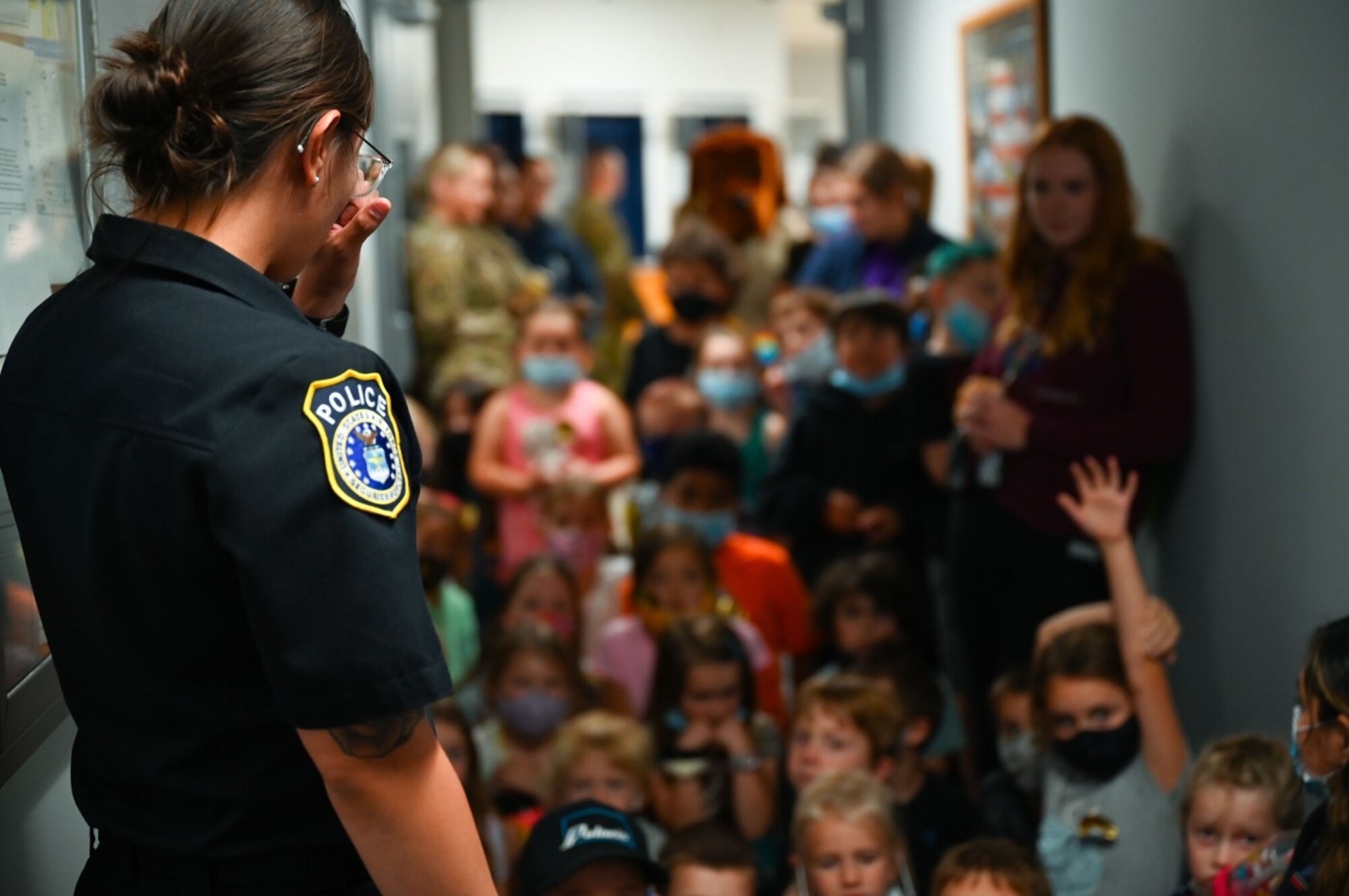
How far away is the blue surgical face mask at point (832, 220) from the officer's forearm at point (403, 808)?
5.59 meters

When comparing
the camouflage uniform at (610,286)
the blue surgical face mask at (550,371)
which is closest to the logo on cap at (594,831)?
the blue surgical face mask at (550,371)

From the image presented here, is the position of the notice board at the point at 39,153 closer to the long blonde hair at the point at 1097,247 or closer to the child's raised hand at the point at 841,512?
the long blonde hair at the point at 1097,247

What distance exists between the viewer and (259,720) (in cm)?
123

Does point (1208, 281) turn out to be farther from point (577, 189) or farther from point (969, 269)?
point (577, 189)

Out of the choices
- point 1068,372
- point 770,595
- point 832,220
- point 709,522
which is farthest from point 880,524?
point 832,220

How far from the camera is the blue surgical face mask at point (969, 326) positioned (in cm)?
459

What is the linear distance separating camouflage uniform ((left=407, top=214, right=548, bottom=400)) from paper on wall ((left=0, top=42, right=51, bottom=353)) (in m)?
4.30

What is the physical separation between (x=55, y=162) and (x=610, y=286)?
5.74 meters

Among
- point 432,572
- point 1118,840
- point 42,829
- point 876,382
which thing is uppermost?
point 876,382

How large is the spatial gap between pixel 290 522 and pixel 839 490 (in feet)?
11.4

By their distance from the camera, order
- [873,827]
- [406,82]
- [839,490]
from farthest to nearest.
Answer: [406,82], [839,490], [873,827]

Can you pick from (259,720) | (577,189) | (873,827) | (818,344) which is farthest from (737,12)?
(259,720)

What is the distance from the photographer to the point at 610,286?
Result: 24.8 feet

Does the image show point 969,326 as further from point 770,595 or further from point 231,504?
point 231,504
